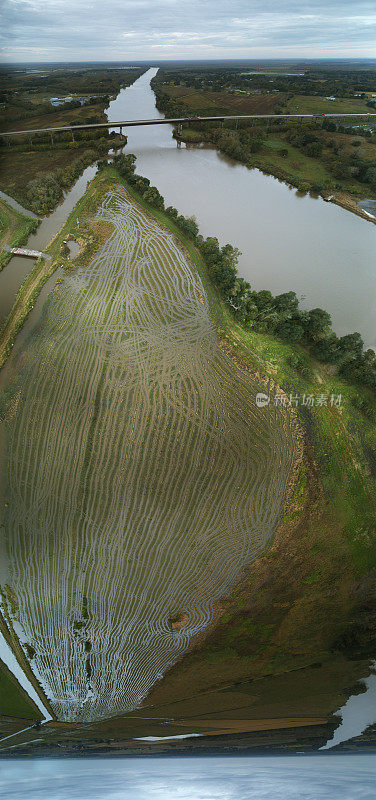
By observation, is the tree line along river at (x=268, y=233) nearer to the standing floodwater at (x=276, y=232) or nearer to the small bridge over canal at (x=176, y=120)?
the standing floodwater at (x=276, y=232)

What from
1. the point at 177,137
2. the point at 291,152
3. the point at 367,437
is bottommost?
the point at 367,437

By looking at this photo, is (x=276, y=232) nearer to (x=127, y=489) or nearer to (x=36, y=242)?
(x=36, y=242)

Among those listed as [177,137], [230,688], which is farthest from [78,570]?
[177,137]

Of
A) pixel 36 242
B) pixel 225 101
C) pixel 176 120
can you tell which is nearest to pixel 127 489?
pixel 36 242

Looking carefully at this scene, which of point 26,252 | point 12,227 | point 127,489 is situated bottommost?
point 127,489

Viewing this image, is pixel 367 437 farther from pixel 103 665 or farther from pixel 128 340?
pixel 103 665
